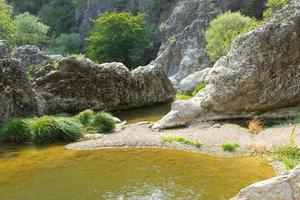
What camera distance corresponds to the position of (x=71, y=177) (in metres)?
14.9

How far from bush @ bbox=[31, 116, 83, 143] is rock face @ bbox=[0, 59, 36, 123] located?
3537 millimetres

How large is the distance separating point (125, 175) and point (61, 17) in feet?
251

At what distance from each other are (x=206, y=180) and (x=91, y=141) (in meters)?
8.20

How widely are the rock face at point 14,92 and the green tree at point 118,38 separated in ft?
107

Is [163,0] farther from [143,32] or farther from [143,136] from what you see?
[143,136]

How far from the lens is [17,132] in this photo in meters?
22.0

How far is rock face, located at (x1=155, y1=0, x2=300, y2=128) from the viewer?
886 inches

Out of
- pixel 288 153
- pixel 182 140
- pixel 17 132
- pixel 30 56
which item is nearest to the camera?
pixel 288 153

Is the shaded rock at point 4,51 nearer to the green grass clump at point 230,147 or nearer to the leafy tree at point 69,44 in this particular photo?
the green grass clump at point 230,147

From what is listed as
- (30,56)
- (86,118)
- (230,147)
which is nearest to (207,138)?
(230,147)

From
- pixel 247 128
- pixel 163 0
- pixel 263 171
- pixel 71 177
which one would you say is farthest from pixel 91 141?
pixel 163 0

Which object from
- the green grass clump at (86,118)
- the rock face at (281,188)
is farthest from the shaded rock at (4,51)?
the rock face at (281,188)

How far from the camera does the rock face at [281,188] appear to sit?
28.3 ft

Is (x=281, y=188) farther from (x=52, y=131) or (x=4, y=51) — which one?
(x=4, y=51)
